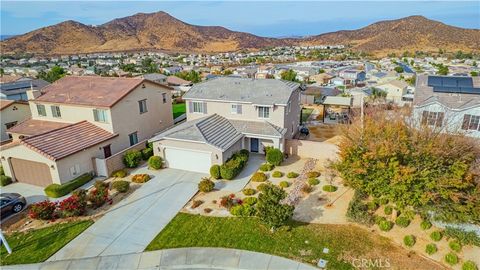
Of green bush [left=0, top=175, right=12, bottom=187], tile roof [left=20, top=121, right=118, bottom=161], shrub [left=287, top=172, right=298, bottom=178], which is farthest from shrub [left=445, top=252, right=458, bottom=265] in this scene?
green bush [left=0, top=175, right=12, bottom=187]

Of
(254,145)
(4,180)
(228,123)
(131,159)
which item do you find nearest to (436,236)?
(254,145)

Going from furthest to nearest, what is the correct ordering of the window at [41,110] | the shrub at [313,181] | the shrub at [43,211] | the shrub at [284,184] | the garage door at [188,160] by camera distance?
1. the window at [41,110]
2. the garage door at [188,160]
3. the shrub at [313,181]
4. the shrub at [284,184]
5. the shrub at [43,211]

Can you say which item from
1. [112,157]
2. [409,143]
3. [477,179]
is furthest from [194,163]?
[477,179]

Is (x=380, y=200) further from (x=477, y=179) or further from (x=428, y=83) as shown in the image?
(x=428, y=83)

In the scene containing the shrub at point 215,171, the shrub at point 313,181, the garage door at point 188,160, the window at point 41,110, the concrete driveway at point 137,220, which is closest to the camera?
the concrete driveway at point 137,220

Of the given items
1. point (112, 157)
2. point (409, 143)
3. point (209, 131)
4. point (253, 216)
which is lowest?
point (253, 216)

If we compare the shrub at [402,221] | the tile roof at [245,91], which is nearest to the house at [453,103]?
the tile roof at [245,91]

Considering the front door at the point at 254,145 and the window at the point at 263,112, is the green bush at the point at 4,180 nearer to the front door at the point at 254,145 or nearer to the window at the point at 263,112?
the front door at the point at 254,145

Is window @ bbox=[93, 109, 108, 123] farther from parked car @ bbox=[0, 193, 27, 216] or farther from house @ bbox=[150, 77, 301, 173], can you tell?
parked car @ bbox=[0, 193, 27, 216]
